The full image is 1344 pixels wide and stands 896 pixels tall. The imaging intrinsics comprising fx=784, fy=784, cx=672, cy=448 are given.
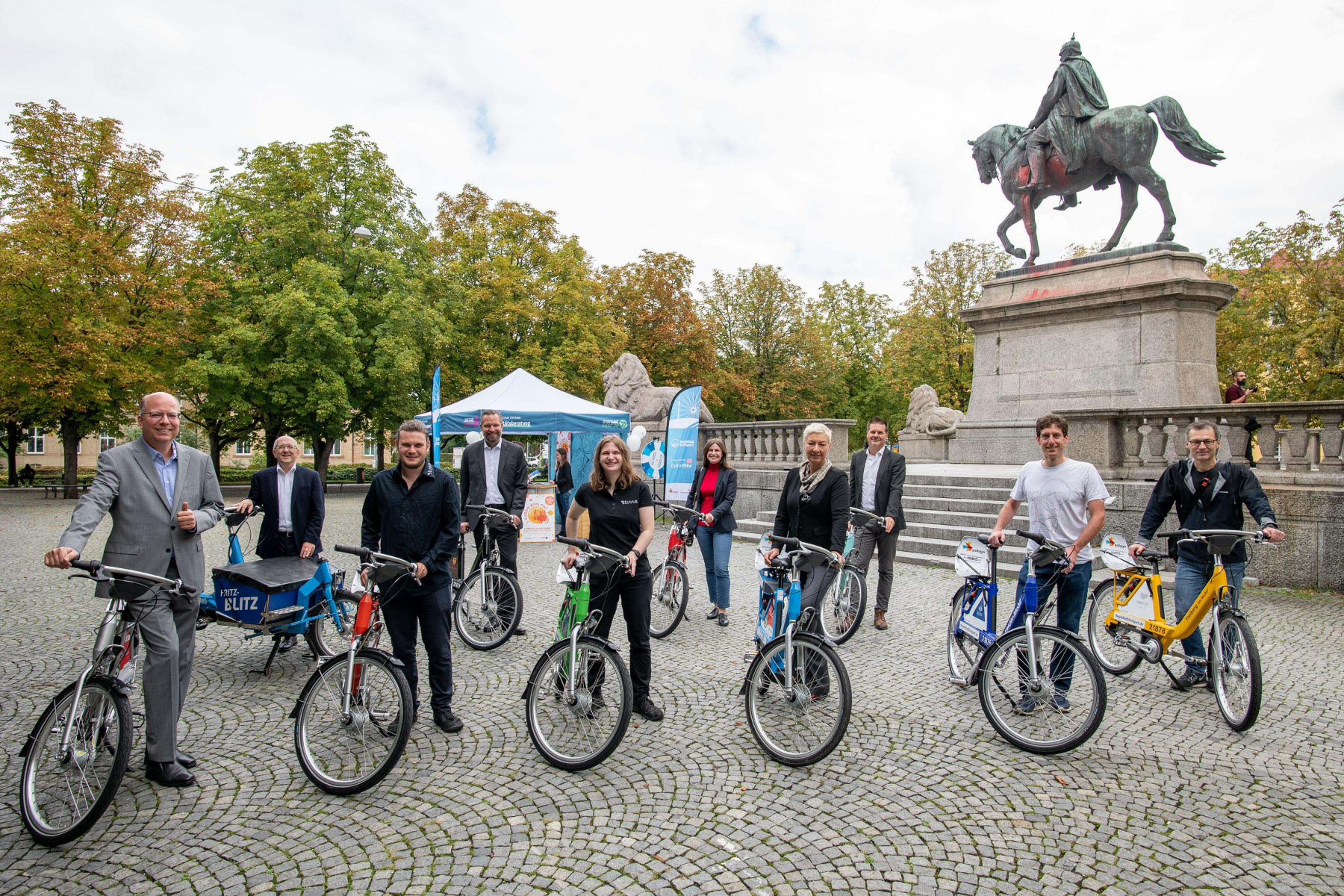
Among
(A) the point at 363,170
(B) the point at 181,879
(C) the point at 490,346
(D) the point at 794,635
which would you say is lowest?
(B) the point at 181,879

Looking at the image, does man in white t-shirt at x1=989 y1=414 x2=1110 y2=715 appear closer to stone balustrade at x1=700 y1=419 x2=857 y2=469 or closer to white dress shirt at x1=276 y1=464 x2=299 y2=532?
white dress shirt at x1=276 y1=464 x2=299 y2=532

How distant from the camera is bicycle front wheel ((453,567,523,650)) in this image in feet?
21.8

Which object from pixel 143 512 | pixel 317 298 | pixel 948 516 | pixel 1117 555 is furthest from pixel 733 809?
pixel 317 298

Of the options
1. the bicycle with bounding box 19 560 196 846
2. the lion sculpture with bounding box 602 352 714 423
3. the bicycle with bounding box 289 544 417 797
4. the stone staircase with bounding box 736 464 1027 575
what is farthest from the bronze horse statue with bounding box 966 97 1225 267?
the bicycle with bounding box 19 560 196 846

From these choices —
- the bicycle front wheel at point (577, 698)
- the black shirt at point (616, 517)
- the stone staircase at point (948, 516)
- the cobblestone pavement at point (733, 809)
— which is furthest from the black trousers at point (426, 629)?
the stone staircase at point (948, 516)

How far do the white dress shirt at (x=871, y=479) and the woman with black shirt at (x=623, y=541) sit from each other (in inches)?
123

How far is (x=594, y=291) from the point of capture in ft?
104

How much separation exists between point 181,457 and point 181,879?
2016 millimetres

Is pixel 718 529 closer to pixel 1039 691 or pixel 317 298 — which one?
pixel 1039 691

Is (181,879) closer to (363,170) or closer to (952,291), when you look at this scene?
(363,170)

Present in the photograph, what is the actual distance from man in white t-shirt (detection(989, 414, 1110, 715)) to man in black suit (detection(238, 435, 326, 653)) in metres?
4.94

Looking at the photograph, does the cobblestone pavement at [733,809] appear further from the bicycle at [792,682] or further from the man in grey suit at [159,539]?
the man in grey suit at [159,539]

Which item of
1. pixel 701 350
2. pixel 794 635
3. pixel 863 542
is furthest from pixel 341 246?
pixel 794 635

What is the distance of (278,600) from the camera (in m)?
5.38
